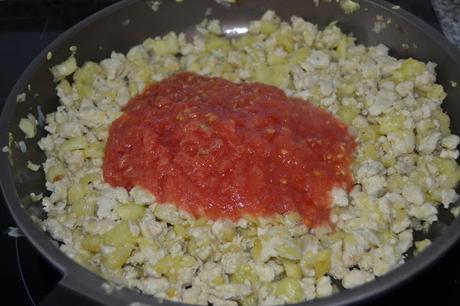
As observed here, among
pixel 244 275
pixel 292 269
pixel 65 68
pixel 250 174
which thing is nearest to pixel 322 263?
pixel 292 269

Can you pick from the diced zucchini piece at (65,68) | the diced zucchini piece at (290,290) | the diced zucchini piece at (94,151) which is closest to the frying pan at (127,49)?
the diced zucchini piece at (65,68)

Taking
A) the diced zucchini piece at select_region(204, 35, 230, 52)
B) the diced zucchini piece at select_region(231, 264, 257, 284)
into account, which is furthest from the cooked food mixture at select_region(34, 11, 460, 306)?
the diced zucchini piece at select_region(204, 35, 230, 52)

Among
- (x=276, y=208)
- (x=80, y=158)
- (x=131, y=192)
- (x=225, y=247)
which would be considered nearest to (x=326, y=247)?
(x=276, y=208)

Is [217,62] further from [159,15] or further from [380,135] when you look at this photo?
[380,135]

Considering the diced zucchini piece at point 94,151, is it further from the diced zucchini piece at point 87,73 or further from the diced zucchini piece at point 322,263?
the diced zucchini piece at point 322,263

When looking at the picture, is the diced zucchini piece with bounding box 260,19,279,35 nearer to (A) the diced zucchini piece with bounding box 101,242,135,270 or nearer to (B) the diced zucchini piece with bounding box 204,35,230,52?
(B) the diced zucchini piece with bounding box 204,35,230,52

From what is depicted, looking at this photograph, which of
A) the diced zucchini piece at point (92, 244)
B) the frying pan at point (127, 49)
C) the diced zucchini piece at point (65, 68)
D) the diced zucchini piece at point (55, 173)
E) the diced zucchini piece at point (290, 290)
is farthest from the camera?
the diced zucchini piece at point (65, 68)
